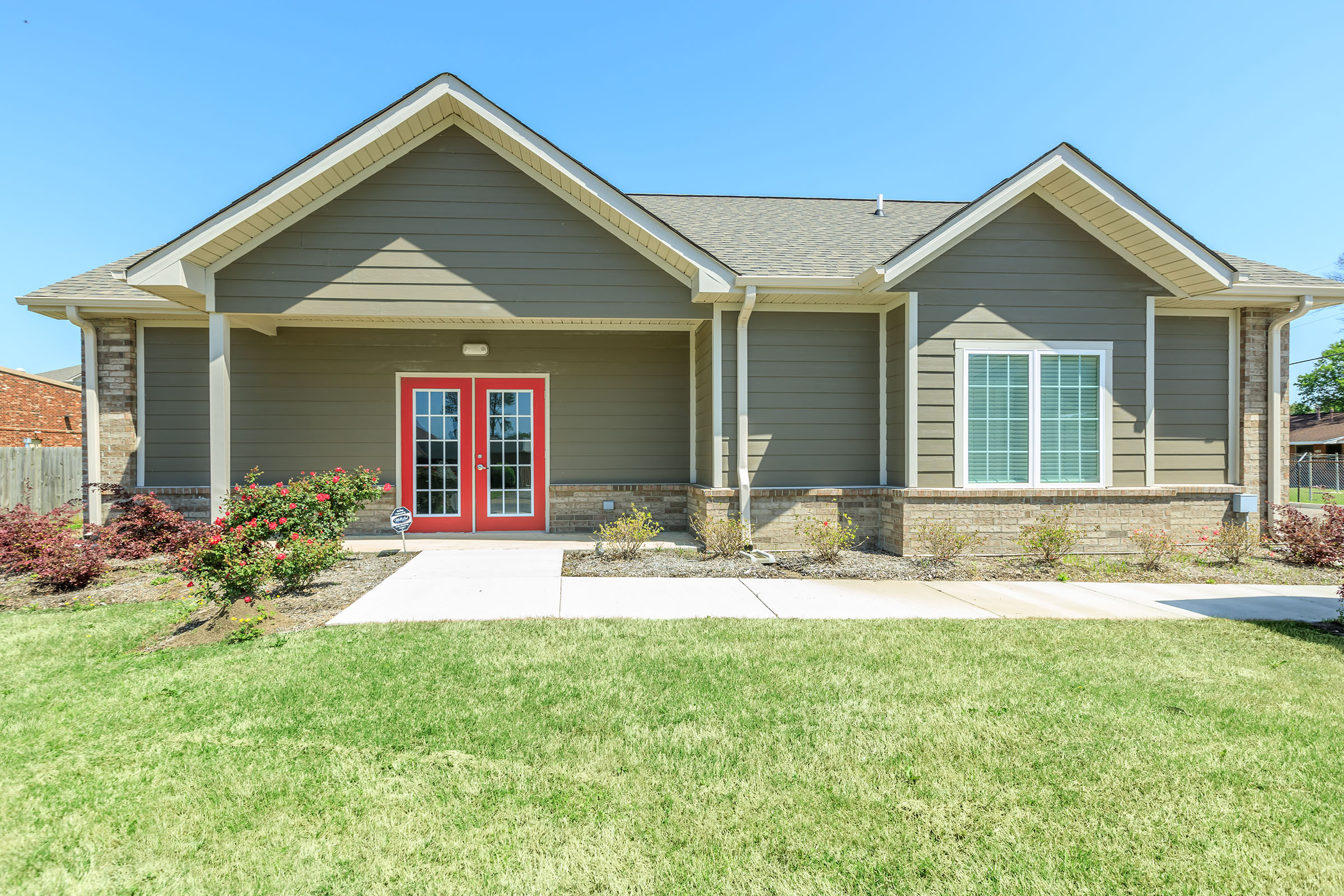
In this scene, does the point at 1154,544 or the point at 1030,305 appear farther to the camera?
the point at 1030,305

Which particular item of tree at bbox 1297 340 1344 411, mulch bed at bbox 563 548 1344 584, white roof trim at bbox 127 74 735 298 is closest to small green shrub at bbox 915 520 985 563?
mulch bed at bbox 563 548 1344 584

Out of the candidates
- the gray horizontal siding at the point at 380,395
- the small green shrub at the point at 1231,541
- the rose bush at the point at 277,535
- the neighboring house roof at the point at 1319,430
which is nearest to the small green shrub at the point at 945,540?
the small green shrub at the point at 1231,541

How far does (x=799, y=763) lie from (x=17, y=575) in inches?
336

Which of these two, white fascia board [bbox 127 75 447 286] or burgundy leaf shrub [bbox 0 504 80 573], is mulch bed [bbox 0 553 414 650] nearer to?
burgundy leaf shrub [bbox 0 504 80 573]

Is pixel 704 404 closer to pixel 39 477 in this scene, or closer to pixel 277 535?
pixel 277 535

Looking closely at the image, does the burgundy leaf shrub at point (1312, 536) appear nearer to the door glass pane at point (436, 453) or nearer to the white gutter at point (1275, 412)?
the white gutter at point (1275, 412)

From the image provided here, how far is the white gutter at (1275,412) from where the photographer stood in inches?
359

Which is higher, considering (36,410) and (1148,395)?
(36,410)

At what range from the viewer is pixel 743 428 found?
8.59 metres

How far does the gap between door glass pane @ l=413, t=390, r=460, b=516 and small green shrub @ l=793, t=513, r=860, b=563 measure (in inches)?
206

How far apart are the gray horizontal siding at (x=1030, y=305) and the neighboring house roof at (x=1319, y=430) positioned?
3596 centimetres

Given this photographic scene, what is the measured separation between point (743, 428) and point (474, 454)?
427 cm

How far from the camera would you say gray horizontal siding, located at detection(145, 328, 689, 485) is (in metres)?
9.44

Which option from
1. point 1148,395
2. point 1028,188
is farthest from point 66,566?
point 1148,395
